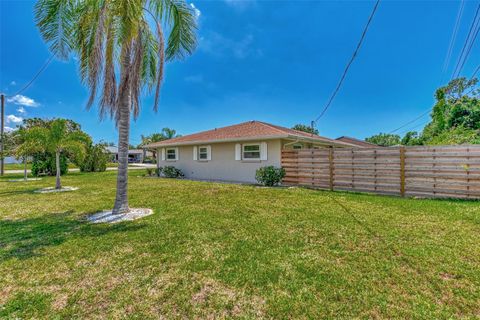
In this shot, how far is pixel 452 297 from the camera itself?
95.1 inches

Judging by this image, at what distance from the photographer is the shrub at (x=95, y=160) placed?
21.1m

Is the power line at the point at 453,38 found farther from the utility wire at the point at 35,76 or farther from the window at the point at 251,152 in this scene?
the utility wire at the point at 35,76

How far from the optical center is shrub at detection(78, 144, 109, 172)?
21.1 meters

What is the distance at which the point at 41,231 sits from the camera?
4.62m

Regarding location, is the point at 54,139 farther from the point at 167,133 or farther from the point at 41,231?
the point at 167,133

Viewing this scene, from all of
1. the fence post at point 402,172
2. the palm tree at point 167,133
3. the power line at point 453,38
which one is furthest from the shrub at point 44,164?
the palm tree at point 167,133

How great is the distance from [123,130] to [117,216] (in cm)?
224

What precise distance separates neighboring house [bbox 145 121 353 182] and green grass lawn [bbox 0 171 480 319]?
645cm

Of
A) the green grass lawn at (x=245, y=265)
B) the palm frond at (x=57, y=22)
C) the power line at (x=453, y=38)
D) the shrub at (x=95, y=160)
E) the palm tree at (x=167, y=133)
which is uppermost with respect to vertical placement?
the palm tree at (x=167, y=133)

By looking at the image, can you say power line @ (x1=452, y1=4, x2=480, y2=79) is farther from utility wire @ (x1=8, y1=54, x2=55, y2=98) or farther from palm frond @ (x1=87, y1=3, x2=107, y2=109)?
utility wire @ (x1=8, y1=54, x2=55, y2=98)

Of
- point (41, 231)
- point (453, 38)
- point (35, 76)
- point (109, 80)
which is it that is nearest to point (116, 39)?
point (109, 80)

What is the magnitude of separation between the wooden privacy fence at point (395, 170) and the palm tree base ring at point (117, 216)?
744 centimetres

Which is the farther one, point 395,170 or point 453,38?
point 453,38

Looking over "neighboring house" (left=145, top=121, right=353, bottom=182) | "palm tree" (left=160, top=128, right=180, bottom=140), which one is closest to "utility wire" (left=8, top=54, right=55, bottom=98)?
"neighboring house" (left=145, top=121, right=353, bottom=182)
